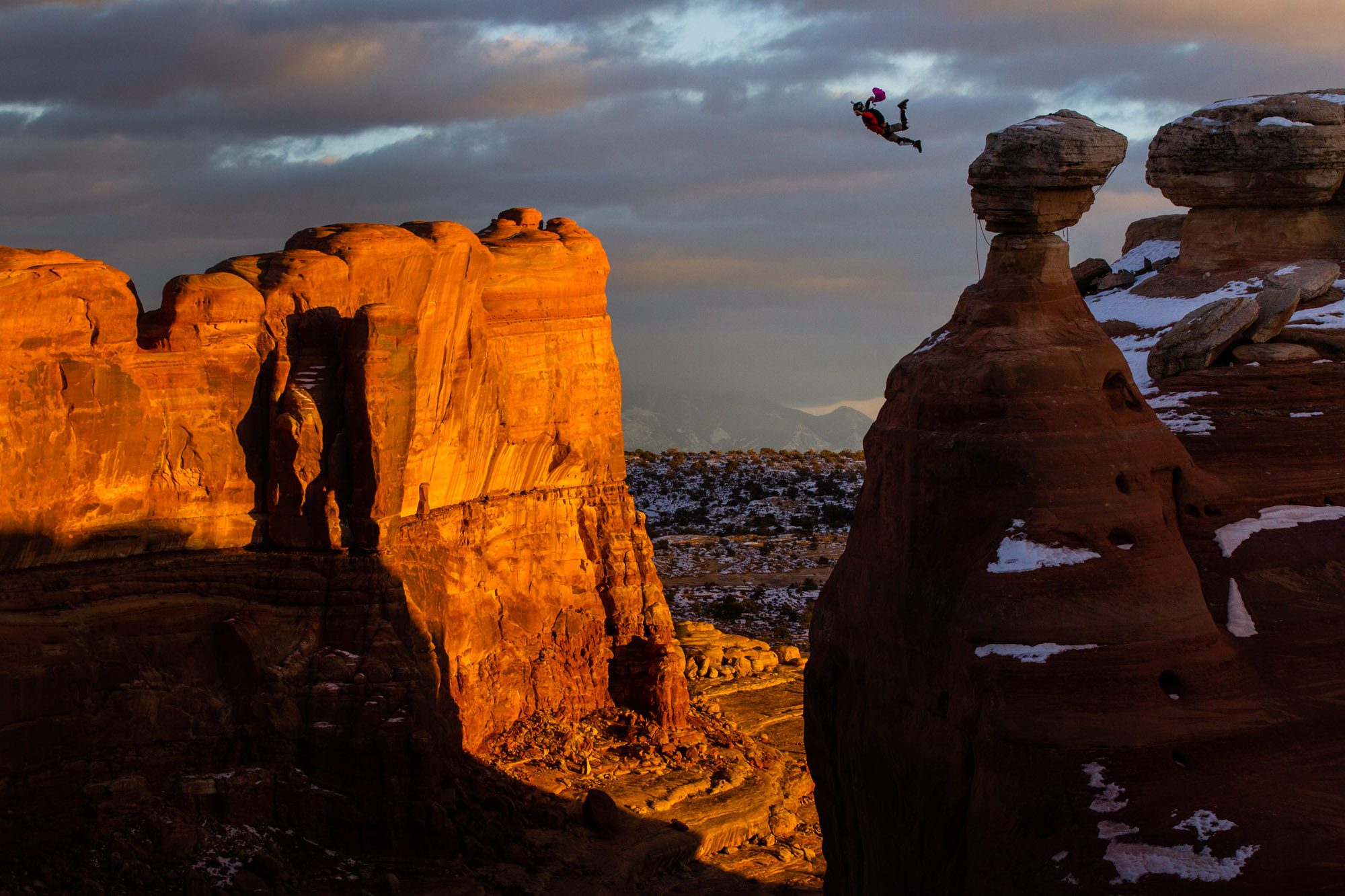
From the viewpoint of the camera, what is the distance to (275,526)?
21641 millimetres

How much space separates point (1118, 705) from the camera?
507 inches

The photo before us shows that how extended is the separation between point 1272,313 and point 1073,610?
539cm

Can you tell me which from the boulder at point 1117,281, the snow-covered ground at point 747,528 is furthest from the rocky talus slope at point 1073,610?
the snow-covered ground at point 747,528

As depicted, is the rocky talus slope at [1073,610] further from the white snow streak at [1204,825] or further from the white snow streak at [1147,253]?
the white snow streak at [1147,253]

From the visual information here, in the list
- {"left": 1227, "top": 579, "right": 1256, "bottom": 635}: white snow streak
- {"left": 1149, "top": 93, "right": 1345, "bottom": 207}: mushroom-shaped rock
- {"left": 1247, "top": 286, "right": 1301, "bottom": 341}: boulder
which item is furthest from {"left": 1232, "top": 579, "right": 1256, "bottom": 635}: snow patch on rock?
{"left": 1149, "top": 93, "right": 1345, "bottom": 207}: mushroom-shaped rock

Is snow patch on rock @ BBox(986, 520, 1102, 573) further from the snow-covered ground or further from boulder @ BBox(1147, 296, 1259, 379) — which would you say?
the snow-covered ground

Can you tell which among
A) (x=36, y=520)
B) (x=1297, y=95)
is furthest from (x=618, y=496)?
(x=1297, y=95)

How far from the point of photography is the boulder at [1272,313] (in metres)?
16.3

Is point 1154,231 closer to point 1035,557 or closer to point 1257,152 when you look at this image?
point 1257,152

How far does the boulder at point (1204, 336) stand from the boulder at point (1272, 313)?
0.09 meters

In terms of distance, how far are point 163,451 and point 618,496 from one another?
1110cm

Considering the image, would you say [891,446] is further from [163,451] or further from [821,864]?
[821,864]

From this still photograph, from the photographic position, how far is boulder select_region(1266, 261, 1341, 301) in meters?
17.0

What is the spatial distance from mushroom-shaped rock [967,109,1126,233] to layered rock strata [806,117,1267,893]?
2.5 inches
